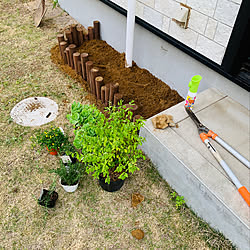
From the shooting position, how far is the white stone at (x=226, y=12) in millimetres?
2359

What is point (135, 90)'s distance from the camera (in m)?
3.55

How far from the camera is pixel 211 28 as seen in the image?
265cm

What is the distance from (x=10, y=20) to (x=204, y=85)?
15.4ft

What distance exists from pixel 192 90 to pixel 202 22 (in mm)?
790

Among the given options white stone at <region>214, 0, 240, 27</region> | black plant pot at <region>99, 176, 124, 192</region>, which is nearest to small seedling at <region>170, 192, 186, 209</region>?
black plant pot at <region>99, 176, 124, 192</region>

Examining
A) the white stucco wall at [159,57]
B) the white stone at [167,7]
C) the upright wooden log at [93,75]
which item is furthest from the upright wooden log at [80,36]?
the white stone at [167,7]

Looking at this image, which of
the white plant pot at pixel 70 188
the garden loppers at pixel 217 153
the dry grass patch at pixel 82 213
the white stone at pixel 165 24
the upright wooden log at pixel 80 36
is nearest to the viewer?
the garden loppers at pixel 217 153

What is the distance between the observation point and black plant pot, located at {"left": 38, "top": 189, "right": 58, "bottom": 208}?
8.05 feet

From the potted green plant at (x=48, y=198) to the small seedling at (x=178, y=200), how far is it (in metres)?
1.22

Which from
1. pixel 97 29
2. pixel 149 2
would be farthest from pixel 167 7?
pixel 97 29

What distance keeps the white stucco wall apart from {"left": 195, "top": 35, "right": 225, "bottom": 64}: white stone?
16 centimetres

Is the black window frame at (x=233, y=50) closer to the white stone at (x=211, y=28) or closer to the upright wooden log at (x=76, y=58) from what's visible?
the white stone at (x=211, y=28)

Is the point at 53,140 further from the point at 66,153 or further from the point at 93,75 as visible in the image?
the point at 93,75

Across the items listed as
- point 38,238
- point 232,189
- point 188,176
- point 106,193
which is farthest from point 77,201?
point 232,189
